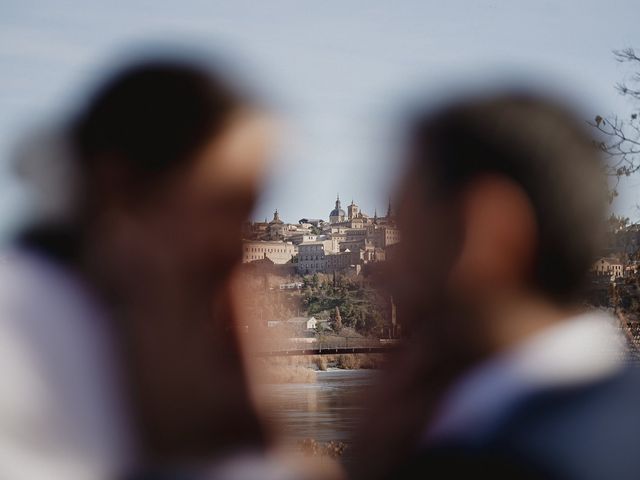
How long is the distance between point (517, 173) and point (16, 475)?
457 millimetres

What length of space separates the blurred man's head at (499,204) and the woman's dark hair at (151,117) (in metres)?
0.17

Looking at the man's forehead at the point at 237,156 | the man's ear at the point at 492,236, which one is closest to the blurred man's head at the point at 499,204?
the man's ear at the point at 492,236

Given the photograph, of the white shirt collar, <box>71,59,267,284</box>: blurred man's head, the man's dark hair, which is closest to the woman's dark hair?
<box>71,59,267,284</box>: blurred man's head

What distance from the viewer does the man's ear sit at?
736mm

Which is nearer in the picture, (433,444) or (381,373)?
(433,444)

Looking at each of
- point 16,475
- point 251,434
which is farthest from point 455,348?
point 16,475

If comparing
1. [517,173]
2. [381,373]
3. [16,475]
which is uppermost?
[517,173]

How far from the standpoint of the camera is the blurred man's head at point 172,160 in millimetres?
733

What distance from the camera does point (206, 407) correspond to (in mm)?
800

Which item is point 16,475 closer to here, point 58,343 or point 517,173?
point 58,343

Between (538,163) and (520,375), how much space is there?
7.8 inches

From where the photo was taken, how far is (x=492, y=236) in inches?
28.9

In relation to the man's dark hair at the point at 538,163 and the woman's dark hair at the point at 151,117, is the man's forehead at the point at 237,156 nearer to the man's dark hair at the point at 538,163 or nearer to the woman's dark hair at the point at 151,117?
the woman's dark hair at the point at 151,117

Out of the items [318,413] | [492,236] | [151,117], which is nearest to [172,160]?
[151,117]
